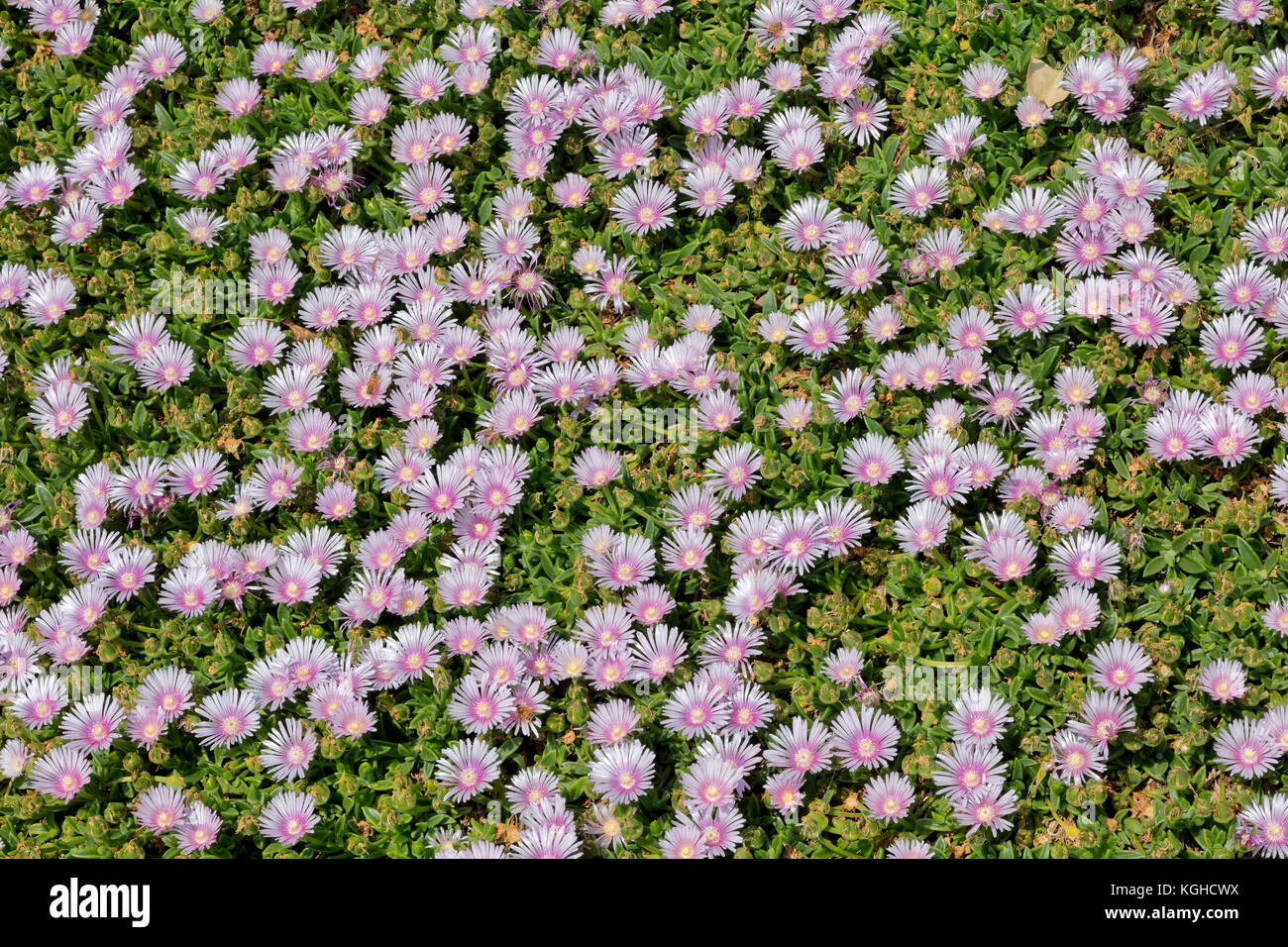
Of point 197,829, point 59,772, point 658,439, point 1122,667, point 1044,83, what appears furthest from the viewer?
point 1044,83

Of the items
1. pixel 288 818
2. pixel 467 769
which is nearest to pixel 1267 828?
pixel 467 769

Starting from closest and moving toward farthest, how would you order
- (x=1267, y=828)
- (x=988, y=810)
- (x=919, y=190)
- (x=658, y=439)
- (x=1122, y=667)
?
(x=1267, y=828) < (x=988, y=810) < (x=1122, y=667) < (x=658, y=439) < (x=919, y=190)

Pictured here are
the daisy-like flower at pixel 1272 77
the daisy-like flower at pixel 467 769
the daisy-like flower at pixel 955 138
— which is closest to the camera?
the daisy-like flower at pixel 467 769

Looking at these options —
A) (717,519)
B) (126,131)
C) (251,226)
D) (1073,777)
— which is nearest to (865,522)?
(717,519)

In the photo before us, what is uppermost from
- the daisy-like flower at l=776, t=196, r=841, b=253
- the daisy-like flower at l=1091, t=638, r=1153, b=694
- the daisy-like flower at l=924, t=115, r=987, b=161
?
the daisy-like flower at l=924, t=115, r=987, b=161

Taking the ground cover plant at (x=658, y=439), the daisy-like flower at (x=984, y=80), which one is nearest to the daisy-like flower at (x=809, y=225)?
the ground cover plant at (x=658, y=439)

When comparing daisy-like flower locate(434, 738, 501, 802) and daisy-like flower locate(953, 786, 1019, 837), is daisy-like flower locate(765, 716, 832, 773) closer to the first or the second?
daisy-like flower locate(953, 786, 1019, 837)

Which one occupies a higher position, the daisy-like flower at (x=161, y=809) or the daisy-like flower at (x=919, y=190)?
the daisy-like flower at (x=919, y=190)

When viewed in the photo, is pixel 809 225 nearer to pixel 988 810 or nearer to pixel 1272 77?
pixel 1272 77

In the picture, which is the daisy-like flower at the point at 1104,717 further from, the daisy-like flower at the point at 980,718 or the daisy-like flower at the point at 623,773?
the daisy-like flower at the point at 623,773

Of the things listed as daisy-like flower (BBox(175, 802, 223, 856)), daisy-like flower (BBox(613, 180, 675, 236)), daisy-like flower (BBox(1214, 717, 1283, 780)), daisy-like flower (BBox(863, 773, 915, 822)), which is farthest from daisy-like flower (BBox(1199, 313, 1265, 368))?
daisy-like flower (BBox(175, 802, 223, 856))
